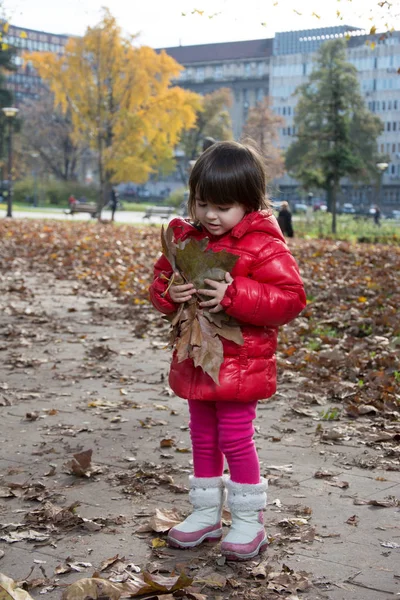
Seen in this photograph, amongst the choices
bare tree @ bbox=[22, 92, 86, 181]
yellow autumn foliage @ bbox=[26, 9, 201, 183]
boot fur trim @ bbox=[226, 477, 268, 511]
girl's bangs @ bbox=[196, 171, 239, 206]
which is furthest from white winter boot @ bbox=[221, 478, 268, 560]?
bare tree @ bbox=[22, 92, 86, 181]

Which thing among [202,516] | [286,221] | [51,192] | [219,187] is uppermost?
[219,187]

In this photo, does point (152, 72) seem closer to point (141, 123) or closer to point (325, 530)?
point (141, 123)

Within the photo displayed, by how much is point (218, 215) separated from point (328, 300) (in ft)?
22.8

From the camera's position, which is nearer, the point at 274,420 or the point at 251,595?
the point at 251,595

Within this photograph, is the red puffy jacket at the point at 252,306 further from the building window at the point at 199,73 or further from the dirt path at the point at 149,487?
the building window at the point at 199,73

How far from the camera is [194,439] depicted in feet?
10.5

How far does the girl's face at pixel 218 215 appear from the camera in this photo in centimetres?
301

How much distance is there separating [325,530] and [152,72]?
41346mm

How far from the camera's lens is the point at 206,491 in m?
3.22

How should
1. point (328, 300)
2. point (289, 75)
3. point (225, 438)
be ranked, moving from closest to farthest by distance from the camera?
point (225, 438)
point (328, 300)
point (289, 75)

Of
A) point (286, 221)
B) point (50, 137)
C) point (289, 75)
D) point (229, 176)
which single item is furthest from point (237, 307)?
point (289, 75)

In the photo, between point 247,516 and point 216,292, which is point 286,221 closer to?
point 247,516

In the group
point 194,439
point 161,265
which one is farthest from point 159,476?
point 161,265

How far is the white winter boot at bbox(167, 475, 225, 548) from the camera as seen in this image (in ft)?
10.4
